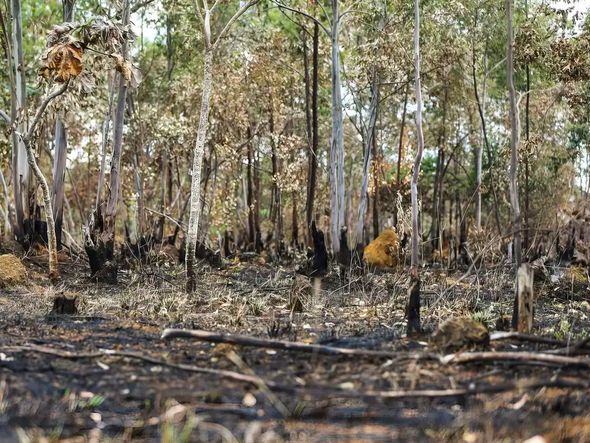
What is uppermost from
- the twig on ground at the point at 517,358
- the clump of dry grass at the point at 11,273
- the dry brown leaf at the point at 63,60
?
the dry brown leaf at the point at 63,60

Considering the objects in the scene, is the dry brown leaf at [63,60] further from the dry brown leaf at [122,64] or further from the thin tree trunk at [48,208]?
the thin tree trunk at [48,208]

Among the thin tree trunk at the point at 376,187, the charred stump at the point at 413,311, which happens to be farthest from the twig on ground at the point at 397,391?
the thin tree trunk at the point at 376,187

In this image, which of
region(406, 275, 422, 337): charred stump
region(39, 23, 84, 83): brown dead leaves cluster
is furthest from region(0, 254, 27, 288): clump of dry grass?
region(406, 275, 422, 337): charred stump

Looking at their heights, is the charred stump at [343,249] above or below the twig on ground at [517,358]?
above

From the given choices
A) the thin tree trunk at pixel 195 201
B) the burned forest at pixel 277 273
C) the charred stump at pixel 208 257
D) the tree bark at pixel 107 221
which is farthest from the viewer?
the charred stump at pixel 208 257

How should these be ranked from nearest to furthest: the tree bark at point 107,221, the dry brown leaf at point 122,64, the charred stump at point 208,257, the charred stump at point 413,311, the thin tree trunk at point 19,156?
the charred stump at point 413,311 < the dry brown leaf at point 122,64 < the tree bark at point 107,221 < the thin tree trunk at point 19,156 < the charred stump at point 208,257

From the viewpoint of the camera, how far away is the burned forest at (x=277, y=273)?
3.86m

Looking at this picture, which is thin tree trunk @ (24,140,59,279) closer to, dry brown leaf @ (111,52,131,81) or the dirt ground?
dry brown leaf @ (111,52,131,81)

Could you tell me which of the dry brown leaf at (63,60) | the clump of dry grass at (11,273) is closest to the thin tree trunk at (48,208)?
the clump of dry grass at (11,273)

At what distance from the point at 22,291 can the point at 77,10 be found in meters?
10.2

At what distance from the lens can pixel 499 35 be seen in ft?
72.5

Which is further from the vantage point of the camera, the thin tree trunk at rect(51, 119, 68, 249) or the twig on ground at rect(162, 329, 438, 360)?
the thin tree trunk at rect(51, 119, 68, 249)

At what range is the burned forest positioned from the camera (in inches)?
152

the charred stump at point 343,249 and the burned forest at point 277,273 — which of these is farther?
the charred stump at point 343,249
